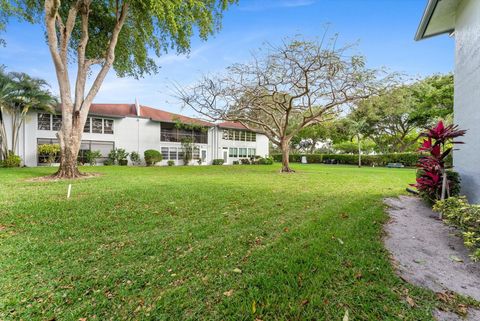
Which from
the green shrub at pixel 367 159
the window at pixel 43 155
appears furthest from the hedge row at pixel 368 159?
the window at pixel 43 155

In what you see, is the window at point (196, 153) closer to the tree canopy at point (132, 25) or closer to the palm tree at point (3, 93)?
the tree canopy at point (132, 25)

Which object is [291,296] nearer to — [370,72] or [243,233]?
[243,233]

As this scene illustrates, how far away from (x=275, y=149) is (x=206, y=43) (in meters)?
34.6

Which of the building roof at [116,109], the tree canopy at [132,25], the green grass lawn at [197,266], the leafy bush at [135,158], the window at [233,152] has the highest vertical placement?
the tree canopy at [132,25]

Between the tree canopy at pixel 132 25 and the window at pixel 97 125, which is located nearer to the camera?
the tree canopy at pixel 132 25

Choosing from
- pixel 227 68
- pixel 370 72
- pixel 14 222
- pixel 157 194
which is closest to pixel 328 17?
pixel 370 72

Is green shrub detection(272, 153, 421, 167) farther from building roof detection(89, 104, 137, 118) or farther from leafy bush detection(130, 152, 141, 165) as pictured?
building roof detection(89, 104, 137, 118)

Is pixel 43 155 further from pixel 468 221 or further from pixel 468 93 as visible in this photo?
pixel 468 93

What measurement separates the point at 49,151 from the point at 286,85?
19258mm

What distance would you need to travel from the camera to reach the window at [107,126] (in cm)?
2166

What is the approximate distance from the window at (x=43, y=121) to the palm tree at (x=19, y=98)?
103cm

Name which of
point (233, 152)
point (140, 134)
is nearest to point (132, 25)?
point (140, 134)

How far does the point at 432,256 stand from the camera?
10.1 feet

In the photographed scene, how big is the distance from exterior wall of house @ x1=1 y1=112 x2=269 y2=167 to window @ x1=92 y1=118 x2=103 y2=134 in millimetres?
376
